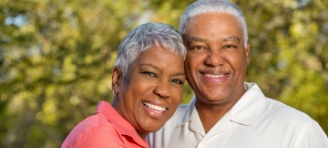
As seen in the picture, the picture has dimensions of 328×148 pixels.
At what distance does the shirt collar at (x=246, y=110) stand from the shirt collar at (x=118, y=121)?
1.92 ft

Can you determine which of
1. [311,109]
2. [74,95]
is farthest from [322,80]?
[74,95]

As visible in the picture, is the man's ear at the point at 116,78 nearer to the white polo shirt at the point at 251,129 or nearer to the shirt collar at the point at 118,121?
the shirt collar at the point at 118,121

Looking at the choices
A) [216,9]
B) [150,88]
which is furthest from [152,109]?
[216,9]

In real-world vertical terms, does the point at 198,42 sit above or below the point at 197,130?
above

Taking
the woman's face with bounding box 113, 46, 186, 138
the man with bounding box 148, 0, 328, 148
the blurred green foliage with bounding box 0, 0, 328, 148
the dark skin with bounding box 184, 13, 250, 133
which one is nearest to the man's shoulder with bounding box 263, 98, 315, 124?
the man with bounding box 148, 0, 328, 148

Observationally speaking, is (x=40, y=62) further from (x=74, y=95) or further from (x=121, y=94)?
(x=121, y=94)

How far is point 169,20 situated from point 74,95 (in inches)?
160

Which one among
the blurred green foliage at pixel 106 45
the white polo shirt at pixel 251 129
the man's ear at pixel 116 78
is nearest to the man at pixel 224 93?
the white polo shirt at pixel 251 129

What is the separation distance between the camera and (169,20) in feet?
35.9

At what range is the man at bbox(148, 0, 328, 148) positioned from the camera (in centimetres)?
414

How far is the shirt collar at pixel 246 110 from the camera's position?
4.26 meters

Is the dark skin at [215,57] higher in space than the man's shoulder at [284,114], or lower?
higher

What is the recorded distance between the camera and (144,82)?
12.8ft

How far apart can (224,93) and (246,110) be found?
0.54 ft
